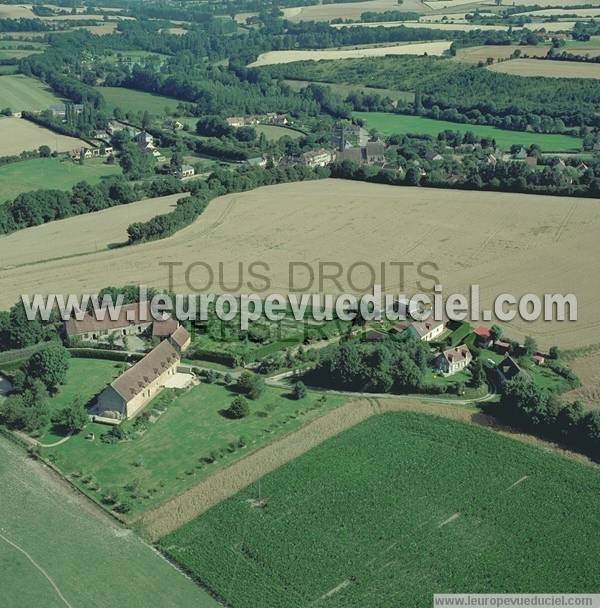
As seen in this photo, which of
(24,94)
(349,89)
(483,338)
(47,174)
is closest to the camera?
(483,338)

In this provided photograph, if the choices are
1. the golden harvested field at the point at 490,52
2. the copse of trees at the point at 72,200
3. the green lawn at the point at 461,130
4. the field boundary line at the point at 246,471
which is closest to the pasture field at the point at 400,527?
the field boundary line at the point at 246,471

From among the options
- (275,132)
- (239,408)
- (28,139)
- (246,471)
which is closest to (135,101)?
(28,139)

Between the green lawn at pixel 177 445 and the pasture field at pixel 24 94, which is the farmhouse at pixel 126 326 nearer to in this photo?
the green lawn at pixel 177 445

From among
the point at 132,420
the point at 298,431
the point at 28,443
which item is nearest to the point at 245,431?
the point at 298,431

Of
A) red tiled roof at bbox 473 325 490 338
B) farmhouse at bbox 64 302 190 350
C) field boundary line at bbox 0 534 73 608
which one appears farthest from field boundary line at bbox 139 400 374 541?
farmhouse at bbox 64 302 190 350

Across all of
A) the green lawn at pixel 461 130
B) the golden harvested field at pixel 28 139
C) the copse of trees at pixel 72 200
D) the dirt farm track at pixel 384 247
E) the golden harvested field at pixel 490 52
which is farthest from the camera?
the golden harvested field at pixel 490 52

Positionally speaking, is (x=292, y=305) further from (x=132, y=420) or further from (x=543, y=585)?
(x=543, y=585)

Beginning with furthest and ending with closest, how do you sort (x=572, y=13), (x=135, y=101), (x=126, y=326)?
(x=572, y=13) → (x=135, y=101) → (x=126, y=326)

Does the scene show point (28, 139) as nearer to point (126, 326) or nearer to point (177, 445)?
point (126, 326)
